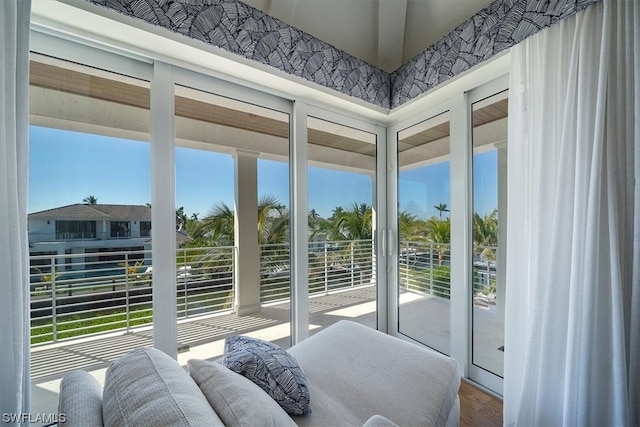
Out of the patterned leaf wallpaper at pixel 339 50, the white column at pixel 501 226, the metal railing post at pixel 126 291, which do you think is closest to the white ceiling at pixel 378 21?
the patterned leaf wallpaper at pixel 339 50

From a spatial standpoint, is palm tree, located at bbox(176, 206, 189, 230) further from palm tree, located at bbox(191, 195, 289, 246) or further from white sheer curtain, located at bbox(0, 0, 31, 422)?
white sheer curtain, located at bbox(0, 0, 31, 422)

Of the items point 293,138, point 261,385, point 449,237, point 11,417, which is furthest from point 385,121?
point 11,417

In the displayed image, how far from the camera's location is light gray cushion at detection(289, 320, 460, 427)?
104 cm

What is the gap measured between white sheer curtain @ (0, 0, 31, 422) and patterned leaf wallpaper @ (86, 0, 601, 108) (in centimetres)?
41

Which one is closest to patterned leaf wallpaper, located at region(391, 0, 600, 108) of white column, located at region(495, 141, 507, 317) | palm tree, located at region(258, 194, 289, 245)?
white column, located at region(495, 141, 507, 317)

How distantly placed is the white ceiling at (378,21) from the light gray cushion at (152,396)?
218 cm

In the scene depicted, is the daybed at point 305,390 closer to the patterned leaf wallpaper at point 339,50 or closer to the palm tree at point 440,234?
the palm tree at point 440,234

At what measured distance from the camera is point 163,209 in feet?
5.10

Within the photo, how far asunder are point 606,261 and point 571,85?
83cm

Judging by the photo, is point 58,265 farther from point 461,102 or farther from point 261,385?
point 461,102

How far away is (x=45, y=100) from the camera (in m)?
1.35

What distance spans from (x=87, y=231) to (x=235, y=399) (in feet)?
4.21

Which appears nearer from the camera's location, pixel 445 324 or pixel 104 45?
pixel 104 45

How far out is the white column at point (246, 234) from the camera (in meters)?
2.02
